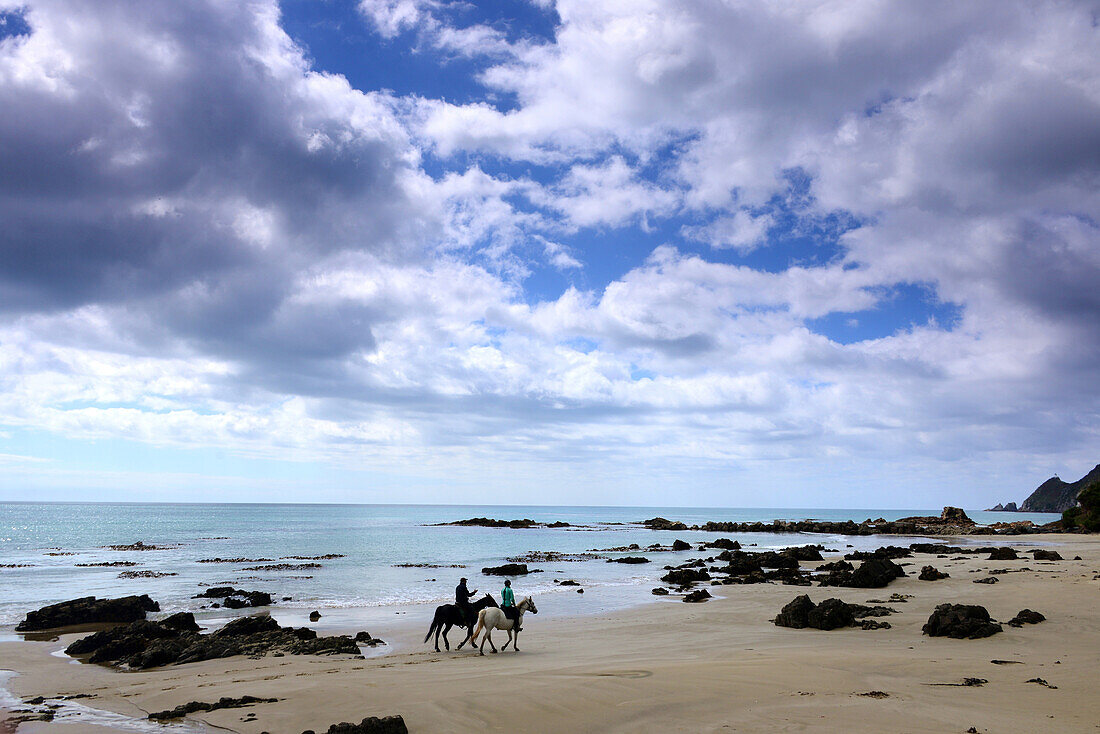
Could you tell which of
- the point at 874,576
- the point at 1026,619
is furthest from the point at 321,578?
the point at 1026,619

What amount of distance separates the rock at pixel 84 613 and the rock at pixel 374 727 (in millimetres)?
20659

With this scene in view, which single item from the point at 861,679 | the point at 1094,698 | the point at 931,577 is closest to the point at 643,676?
the point at 861,679

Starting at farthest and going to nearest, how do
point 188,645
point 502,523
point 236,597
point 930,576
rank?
point 502,523
point 236,597
point 930,576
point 188,645

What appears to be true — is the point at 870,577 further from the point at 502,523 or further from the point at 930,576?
the point at 502,523

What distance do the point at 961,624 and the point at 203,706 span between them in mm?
17636

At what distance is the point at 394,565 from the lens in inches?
1869

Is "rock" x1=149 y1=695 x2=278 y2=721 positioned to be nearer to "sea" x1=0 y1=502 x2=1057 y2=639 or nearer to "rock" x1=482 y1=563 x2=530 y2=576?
"sea" x1=0 y1=502 x2=1057 y2=639

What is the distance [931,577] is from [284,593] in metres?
32.7

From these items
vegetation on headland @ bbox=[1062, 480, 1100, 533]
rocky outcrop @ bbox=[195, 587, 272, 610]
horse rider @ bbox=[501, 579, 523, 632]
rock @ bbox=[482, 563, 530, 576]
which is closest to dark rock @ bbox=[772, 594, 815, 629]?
horse rider @ bbox=[501, 579, 523, 632]

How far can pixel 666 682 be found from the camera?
11.2 meters

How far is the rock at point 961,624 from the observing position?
51.2 feet

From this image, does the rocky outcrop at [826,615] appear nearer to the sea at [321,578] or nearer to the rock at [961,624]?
the rock at [961,624]

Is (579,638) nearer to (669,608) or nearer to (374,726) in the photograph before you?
(669,608)

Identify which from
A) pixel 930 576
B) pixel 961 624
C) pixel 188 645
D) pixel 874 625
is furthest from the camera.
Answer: pixel 930 576
